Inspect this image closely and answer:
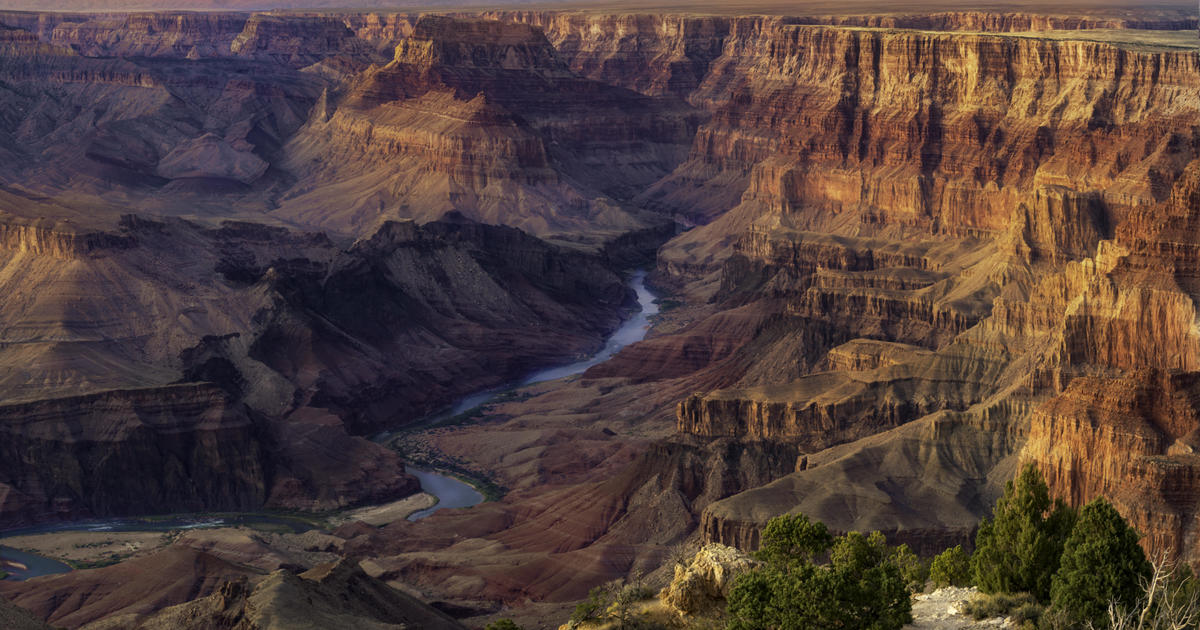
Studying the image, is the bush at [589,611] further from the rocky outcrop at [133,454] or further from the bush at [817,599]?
the rocky outcrop at [133,454]

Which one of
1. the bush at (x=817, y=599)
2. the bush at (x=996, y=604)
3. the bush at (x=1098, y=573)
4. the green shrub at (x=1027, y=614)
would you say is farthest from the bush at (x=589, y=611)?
the bush at (x=1098, y=573)

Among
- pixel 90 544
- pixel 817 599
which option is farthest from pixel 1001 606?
pixel 90 544

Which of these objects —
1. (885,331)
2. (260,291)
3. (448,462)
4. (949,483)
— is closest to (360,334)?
(260,291)

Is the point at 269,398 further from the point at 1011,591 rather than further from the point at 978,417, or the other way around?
the point at 1011,591

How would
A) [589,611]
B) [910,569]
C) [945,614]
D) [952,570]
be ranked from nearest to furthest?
[945,614], [589,611], [952,570], [910,569]

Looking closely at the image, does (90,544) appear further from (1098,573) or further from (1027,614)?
(1098,573)

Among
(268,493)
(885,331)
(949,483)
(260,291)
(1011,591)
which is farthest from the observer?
(260,291)

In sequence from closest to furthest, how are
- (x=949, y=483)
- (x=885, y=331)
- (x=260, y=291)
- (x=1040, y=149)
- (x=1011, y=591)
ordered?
(x=1011, y=591), (x=949, y=483), (x=885, y=331), (x=260, y=291), (x=1040, y=149)
